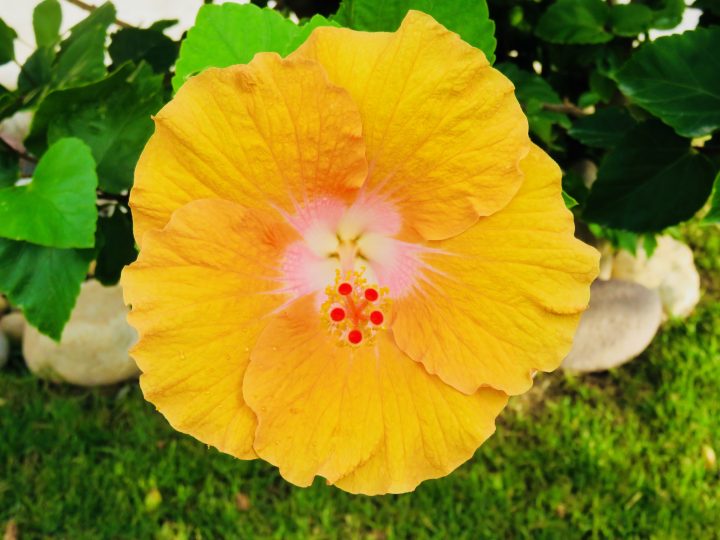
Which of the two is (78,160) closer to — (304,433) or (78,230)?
(78,230)

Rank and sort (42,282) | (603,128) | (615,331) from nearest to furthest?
(42,282) < (603,128) < (615,331)

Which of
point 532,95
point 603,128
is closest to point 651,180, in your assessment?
point 603,128

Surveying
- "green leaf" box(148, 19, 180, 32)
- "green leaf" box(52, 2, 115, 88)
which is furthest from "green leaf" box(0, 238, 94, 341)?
"green leaf" box(148, 19, 180, 32)

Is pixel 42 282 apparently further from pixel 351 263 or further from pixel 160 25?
pixel 160 25

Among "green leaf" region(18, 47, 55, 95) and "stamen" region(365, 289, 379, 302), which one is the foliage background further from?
"stamen" region(365, 289, 379, 302)

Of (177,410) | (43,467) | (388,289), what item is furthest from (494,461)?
(177,410)

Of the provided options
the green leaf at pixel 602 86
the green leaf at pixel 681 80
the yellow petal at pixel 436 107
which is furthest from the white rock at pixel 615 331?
the yellow petal at pixel 436 107
